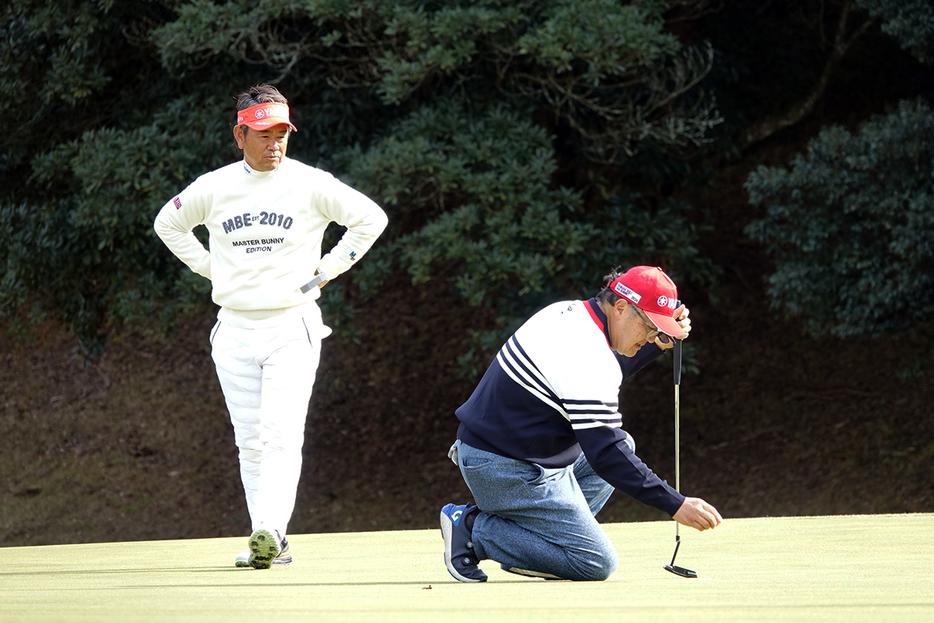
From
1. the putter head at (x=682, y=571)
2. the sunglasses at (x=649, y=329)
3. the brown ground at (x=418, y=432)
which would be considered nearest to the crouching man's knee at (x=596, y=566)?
the putter head at (x=682, y=571)

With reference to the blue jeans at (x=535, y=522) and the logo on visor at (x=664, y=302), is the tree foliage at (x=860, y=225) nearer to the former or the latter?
the logo on visor at (x=664, y=302)

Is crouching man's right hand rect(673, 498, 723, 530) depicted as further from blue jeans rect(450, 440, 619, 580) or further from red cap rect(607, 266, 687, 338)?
red cap rect(607, 266, 687, 338)

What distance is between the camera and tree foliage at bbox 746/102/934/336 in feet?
31.3

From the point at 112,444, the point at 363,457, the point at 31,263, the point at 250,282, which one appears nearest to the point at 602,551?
the point at 250,282

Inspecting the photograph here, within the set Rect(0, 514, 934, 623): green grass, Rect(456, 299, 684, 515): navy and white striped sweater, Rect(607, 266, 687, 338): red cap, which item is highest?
Rect(607, 266, 687, 338): red cap

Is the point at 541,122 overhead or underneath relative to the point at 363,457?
overhead

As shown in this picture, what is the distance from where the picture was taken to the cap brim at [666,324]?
436 cm

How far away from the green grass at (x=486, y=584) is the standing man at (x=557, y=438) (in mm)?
152

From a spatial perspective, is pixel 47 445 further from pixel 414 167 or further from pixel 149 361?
pixel 414 167

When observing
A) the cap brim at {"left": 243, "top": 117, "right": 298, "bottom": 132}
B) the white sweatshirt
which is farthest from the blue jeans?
the cap brim at {"left": 243, "top": 117, "right": 298, "bottom": 132}

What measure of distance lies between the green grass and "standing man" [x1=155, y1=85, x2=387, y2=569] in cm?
56

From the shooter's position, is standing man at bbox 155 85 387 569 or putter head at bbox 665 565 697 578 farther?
standing man at bbox 155 85 387 569

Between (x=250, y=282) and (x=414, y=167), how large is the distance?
415 cm

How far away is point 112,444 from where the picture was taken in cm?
1540
